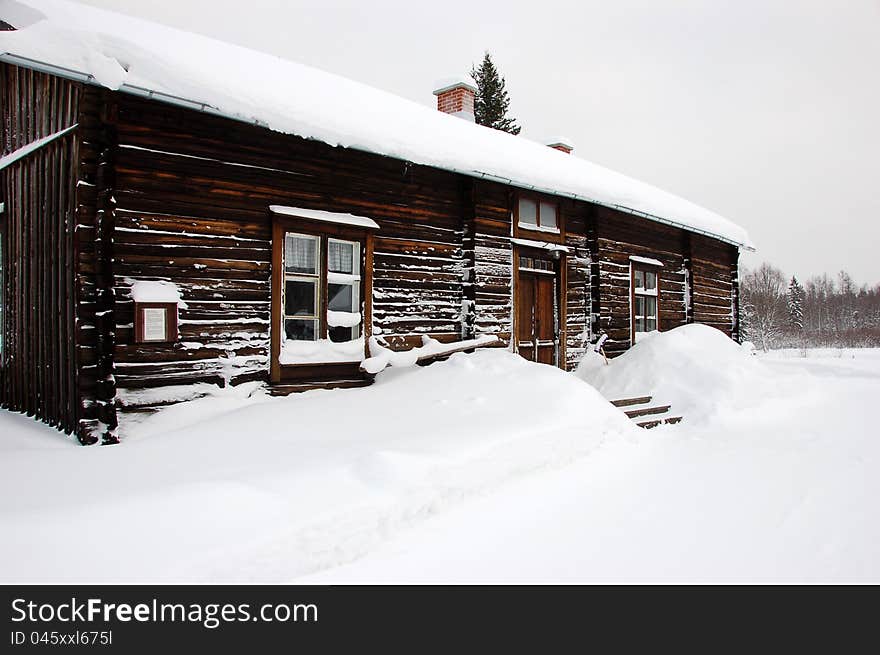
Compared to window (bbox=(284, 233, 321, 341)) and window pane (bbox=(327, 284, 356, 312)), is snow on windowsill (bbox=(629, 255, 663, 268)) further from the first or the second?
window (bbox=(284, 233, 321, 341))

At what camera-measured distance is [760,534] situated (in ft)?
14.3

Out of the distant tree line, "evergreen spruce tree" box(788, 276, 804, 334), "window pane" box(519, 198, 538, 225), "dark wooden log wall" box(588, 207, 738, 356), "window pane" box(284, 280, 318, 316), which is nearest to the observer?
"window pane" box(284, 280, 318, 316)

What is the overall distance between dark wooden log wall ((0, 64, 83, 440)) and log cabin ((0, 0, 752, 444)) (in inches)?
1.4

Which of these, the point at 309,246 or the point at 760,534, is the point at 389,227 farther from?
the point at 760,534

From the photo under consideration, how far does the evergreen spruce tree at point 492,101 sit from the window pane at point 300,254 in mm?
27667

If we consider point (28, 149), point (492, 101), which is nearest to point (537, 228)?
point (28, 149)

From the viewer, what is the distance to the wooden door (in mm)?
10836

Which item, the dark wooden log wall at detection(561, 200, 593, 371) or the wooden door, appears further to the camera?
the dark wooden log wall at detection(561, 200, 593, 371)

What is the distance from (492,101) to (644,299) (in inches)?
917

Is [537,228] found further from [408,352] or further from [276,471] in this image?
[276,471]

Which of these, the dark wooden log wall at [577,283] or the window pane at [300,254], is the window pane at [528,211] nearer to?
the dark wooden log wall at [577,283]

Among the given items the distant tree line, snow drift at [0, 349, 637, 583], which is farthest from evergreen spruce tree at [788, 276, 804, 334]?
snow drift at [0, 349, 637, 583]
